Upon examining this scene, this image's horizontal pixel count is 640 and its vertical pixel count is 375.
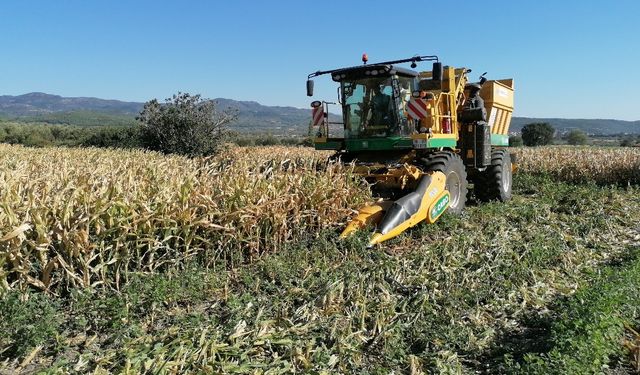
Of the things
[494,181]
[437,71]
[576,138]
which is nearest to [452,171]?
[437,71]

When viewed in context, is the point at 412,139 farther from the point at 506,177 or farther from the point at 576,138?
the point at 576,138

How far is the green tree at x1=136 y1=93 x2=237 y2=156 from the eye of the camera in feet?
64.0

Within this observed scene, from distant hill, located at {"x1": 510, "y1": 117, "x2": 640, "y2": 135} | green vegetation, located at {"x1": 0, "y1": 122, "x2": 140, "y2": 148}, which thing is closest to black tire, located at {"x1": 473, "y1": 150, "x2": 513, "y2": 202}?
green vegetation, located at {"x1": 0, "y1": 122, "x2": 140, "y2": 148}

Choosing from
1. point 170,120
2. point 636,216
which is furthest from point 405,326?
point 170,120

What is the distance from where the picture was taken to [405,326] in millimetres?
3832

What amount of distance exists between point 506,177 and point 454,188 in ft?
9.69

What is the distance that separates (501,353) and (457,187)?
456cm

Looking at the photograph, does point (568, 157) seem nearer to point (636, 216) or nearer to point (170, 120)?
point (636, 216)

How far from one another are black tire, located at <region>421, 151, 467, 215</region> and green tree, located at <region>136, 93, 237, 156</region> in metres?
13.4

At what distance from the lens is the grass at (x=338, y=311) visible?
318 centimetres

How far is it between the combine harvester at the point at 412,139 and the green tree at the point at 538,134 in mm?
36489

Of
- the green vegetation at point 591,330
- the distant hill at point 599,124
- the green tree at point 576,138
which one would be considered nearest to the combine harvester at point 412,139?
the green vegetation at point 591,330

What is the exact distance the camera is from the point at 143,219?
14.4 ft

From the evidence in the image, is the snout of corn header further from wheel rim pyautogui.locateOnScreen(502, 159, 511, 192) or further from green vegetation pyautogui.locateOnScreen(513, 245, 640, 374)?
wheel rim pyautogui.locateOnScreen(502, 159, 511, 192)
